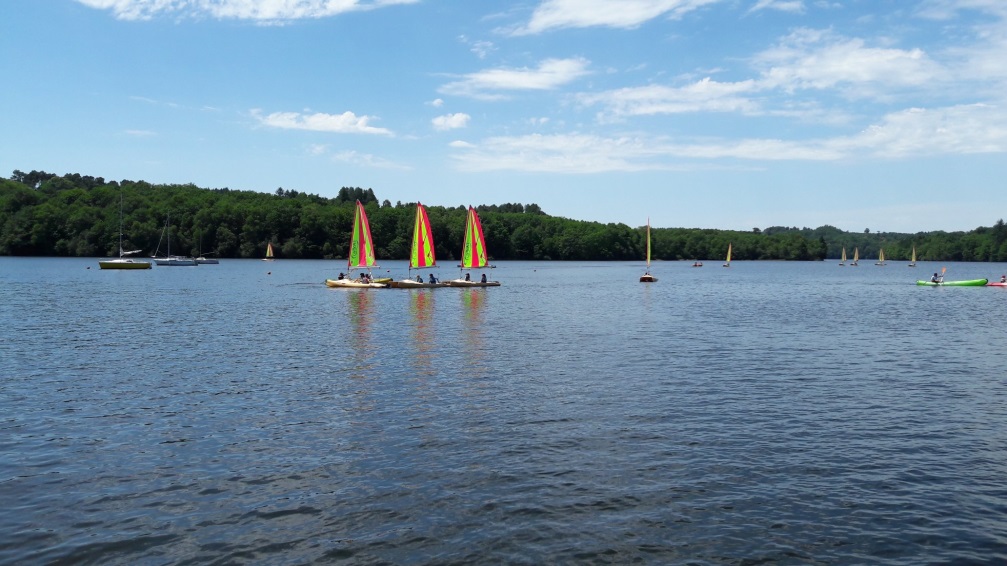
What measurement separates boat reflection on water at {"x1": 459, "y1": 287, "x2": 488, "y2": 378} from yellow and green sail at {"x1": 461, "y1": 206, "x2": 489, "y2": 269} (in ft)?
46.1

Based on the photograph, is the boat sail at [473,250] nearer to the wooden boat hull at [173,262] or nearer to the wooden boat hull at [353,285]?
the wooden boat hull at [353,285]

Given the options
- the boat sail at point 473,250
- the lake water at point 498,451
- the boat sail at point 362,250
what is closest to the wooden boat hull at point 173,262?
the boat sail at point 473,250

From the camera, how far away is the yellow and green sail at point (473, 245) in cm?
10050

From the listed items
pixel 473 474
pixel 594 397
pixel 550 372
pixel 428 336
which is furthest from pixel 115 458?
pixel 428 336

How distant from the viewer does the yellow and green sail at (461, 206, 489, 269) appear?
3957 inches

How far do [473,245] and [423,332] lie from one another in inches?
2244

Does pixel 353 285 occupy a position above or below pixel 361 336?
above

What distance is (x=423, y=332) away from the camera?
46.7 m

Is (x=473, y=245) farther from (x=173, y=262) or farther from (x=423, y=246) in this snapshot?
(x=173, y=262)

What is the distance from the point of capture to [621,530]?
1415cm

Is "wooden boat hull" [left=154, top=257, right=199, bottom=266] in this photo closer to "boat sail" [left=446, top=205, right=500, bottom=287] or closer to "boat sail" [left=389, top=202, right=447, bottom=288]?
"boat sail" [left=446, top=205, right=500, bottom=287]

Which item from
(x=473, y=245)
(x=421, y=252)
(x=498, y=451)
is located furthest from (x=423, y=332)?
(x=473, y=245)

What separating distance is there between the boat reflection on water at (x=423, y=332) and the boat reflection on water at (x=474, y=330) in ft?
6.06

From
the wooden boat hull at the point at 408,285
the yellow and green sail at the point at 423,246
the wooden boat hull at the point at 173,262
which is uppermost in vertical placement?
the yellow and green sail at the point at 423,246
